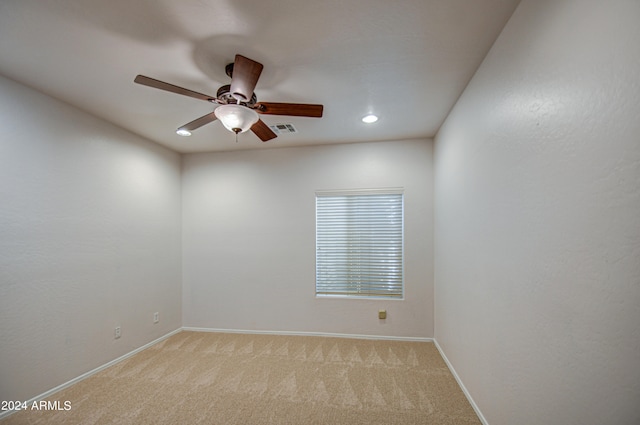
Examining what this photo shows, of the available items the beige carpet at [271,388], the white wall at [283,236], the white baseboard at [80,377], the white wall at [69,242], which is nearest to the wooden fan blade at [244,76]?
the white wall at [69,242]

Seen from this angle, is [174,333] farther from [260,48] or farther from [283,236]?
[260,48]

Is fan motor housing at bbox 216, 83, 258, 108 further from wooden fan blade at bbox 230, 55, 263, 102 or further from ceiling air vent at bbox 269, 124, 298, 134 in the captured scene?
ceiling air vent at bbox 269, 124, 298, 134

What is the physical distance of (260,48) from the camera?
69.4 inches

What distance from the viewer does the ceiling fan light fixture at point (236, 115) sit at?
1874 mm

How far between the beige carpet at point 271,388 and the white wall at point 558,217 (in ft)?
1.98

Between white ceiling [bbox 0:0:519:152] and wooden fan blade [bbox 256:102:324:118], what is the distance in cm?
25

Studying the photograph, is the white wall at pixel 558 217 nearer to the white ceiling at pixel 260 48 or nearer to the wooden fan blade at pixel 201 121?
the white ceiling at pixel 260 48

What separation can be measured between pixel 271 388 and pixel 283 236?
1.86 meters

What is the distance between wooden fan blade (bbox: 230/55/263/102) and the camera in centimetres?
158

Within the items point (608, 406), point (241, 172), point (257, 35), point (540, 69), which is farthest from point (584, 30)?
point (241, 172)

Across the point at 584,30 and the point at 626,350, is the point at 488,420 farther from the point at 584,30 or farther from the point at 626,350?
the point at 584,30

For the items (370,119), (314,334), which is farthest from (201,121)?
(314,334)

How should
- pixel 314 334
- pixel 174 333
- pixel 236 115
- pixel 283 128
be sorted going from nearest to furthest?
pixel 236 115, pixel 283 128, pixel 314 334, pixel 174 333


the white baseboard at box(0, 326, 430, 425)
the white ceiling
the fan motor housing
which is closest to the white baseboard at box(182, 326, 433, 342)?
the white baseboard at box(0, 326, 430, 425)
